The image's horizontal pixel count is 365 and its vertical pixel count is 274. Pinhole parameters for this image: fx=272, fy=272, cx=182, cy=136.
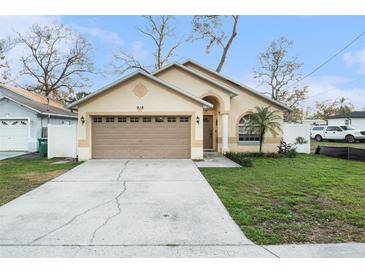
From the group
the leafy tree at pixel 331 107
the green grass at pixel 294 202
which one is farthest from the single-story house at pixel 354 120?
the green grass at pixel 294 202

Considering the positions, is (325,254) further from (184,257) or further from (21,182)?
(21,182)

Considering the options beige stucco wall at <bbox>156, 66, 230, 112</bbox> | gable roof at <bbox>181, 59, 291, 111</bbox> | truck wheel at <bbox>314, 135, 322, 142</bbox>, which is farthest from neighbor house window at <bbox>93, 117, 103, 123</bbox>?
truck wheel at <bbox>314, 135, 322, 142</bbox>

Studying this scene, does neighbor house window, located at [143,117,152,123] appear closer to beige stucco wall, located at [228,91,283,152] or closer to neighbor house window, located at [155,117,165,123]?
neighbor house window, located at [155,117,165,123]

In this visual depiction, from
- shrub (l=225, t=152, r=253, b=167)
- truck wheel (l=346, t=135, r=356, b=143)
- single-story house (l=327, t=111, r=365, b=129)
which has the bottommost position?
shrub (l=225, t=152, r=253, b=167)

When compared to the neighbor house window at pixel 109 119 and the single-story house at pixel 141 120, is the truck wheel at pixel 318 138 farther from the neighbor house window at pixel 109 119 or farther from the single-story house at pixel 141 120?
the neighbor house window at pixel 109 119

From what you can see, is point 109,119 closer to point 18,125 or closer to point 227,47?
point 18,125

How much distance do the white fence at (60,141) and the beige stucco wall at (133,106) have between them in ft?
5.02

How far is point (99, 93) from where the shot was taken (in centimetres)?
1350

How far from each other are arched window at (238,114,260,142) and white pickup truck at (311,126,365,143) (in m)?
14.1

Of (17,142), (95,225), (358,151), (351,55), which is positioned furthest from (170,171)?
(351,55)

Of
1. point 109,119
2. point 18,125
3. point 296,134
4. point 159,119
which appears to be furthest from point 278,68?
point 18,125

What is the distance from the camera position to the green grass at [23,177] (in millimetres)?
7388

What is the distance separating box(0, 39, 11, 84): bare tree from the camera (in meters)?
31.2
